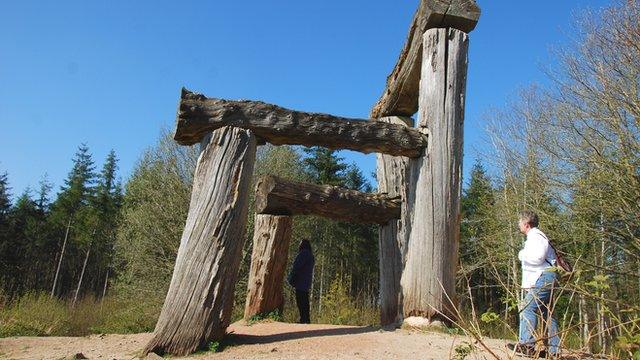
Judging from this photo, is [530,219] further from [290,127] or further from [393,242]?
[290,127]

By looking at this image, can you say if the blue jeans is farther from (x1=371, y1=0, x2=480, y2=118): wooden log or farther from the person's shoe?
(x1=371, y1=0, x2=480, y2=118): wooden log

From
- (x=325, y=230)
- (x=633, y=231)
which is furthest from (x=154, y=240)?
(x=633, y=231)

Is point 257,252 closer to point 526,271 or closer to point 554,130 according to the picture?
point 526,271

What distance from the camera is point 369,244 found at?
84.0 ft

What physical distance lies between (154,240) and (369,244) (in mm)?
11737

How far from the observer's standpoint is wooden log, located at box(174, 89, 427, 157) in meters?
5.11

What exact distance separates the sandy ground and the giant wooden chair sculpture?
1.28 ft

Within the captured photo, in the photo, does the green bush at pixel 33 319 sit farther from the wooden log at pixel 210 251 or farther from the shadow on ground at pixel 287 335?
the shadow on ground at pixel 287 335

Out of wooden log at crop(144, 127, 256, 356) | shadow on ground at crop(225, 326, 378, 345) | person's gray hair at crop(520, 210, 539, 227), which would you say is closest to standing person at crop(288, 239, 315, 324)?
shadow on ground at crop(225, 326, 378, 345)

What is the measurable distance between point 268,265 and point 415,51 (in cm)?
396

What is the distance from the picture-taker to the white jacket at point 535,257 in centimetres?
423

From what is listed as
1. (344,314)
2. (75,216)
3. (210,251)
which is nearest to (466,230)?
(344,314)

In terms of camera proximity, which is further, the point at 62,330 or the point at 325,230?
the point at 325,230

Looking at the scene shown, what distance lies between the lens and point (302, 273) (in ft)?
26.4
